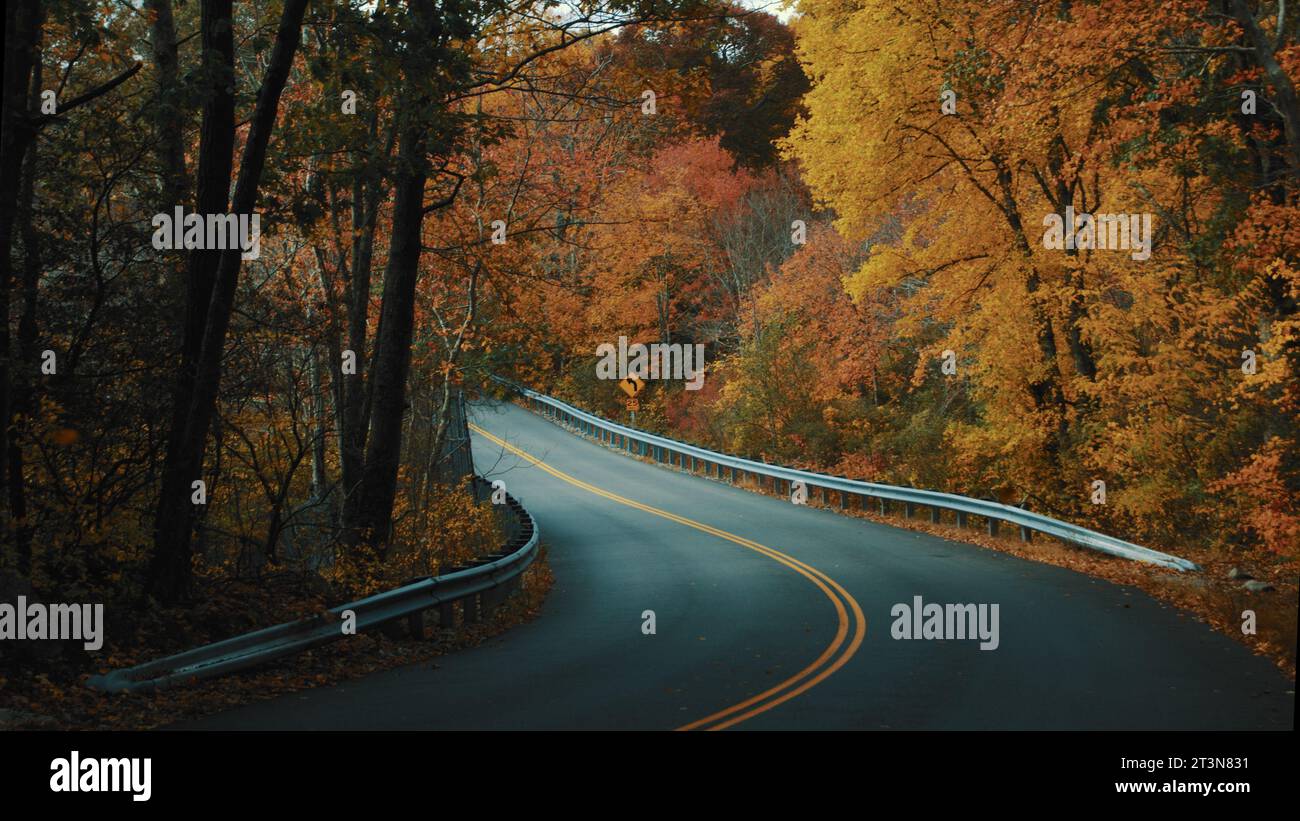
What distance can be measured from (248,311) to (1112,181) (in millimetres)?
17384

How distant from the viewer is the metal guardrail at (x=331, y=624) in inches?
354

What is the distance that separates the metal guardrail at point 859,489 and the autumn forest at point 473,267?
202 cm

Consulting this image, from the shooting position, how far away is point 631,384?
4603 centimetres

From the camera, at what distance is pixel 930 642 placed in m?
12.2

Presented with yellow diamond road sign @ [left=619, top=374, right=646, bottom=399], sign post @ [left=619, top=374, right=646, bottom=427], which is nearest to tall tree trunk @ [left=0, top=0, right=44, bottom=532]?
sign post @ [left=619, top=374, right=646, bottom=427]

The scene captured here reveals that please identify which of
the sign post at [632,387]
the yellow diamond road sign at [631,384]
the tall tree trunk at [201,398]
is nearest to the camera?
the tall tree trunk at [201,398]

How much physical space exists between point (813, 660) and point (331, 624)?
5.04 meters

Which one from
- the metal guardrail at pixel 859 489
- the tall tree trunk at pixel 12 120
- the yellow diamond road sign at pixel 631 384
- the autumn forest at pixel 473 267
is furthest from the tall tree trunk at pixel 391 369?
the yellow diamond road sign at pixel 631 384

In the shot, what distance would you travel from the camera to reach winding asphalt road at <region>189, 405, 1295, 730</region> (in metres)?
8.63

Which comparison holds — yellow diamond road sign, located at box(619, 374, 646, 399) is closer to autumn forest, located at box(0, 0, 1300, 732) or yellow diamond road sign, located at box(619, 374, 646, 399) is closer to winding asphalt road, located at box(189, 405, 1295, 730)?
autumn forest, located at box(0, 0, 1300, 732)

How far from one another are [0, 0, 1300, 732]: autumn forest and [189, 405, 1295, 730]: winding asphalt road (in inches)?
108

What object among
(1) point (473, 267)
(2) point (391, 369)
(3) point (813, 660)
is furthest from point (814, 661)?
(1) point (473, 267)

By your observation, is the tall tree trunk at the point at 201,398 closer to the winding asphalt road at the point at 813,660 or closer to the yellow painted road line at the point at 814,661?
the winding asphalt road at the point at 813,660
